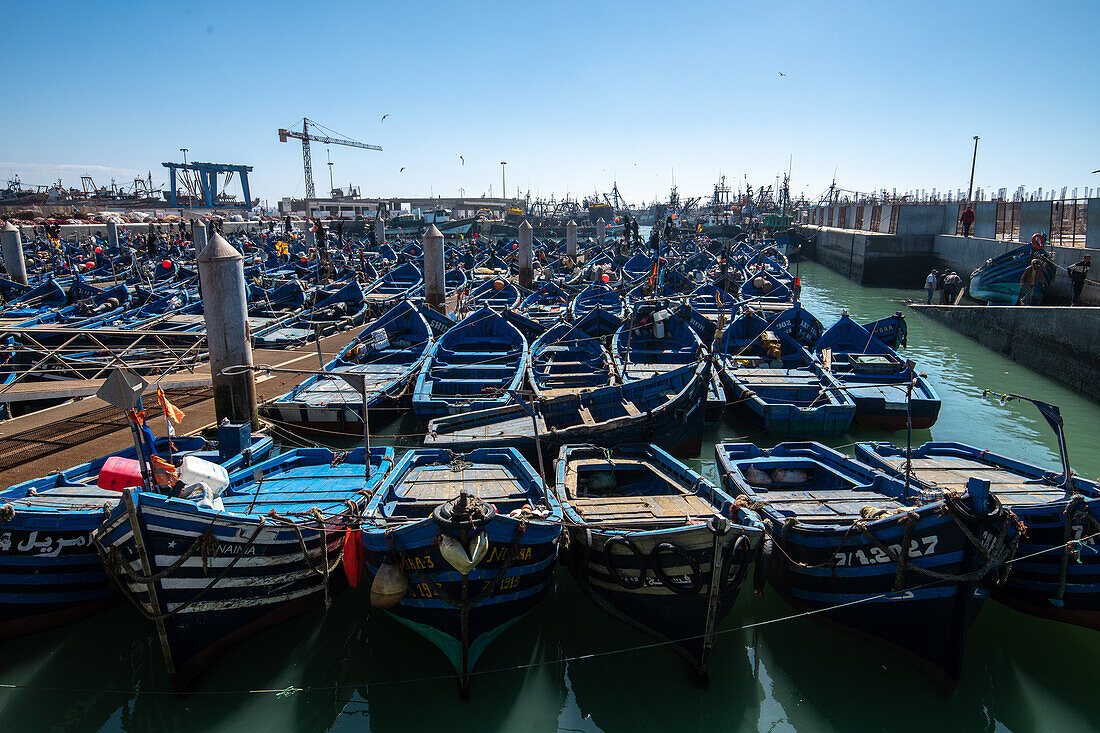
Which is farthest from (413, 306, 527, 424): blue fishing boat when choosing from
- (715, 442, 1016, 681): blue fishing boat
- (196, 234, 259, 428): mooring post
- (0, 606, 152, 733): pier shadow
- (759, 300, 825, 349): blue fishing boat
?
(759, 300, 825, 349): blue fishing boat

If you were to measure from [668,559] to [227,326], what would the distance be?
9.95 m

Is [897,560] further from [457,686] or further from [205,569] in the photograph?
[205,569]

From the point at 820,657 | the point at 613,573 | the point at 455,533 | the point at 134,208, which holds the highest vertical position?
the point at 134,208

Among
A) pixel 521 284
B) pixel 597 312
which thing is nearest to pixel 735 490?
pixel 597 312

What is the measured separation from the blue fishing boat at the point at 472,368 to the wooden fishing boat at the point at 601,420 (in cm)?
120

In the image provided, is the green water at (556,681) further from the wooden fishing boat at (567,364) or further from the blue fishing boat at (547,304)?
the blue fishing boat at (547,304)

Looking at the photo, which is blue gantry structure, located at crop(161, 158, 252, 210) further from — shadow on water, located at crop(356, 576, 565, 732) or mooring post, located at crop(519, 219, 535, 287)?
shadow on water, located at crop(356, 576, 565, 732)

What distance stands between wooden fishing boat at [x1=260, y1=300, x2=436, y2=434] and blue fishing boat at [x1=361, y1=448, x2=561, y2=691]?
444 centimetres

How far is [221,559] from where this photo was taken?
24.0 feet

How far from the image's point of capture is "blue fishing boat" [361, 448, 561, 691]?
23.5 feet

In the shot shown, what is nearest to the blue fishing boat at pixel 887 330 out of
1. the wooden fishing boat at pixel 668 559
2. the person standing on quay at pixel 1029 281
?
the person standing on quay at pixel 1029 281

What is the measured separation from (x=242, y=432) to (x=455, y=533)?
5.59 m

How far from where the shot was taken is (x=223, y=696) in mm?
7637

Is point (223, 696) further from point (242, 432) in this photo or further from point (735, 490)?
point (735, 490)
